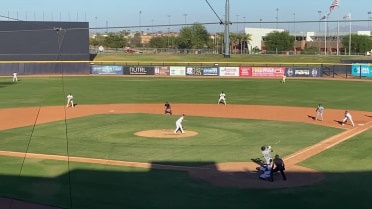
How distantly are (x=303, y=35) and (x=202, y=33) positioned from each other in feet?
143

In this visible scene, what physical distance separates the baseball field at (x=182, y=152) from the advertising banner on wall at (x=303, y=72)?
24.1m

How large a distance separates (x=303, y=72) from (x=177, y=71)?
754 inches

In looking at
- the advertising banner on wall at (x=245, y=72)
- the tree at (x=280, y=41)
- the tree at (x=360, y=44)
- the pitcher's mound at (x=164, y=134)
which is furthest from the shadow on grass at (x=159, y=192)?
the tree at (x=280, y=41)

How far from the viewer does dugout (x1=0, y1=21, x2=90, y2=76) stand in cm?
7806

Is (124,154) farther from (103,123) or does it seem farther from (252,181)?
(103,123)

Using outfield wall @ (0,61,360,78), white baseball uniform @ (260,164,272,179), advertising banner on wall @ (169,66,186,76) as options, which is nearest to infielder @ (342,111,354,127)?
white baseball uniform @ (260,164,272,179)

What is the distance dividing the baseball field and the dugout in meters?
27.3

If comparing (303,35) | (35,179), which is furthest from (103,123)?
(303,35)

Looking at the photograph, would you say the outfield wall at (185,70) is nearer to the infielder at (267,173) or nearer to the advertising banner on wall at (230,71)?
the advertising banner on wall at (230,71)

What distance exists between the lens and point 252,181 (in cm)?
1839

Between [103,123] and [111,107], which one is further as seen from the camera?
[111,107]

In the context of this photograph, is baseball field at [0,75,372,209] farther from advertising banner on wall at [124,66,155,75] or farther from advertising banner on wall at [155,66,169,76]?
advertising banner on wall at [124,66,155,75]

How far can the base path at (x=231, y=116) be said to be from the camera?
18781mm

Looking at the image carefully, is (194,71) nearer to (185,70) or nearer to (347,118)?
(185,70)
